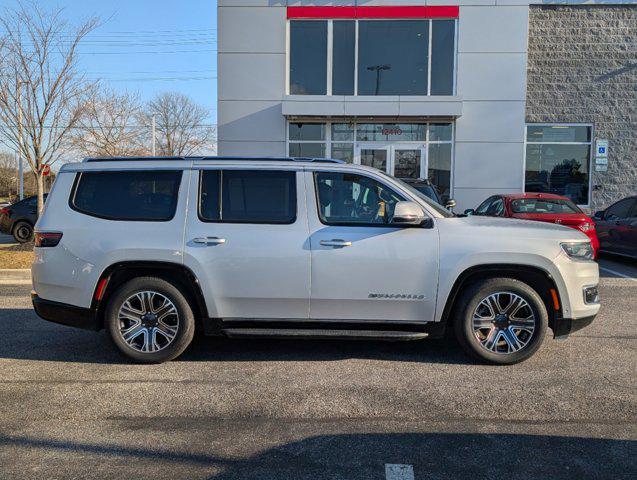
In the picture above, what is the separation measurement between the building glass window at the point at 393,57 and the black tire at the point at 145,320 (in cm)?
1383

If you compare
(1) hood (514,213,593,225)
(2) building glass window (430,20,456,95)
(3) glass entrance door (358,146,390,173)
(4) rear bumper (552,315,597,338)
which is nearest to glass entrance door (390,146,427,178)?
(3) glass entrance door (358,146,390,173)

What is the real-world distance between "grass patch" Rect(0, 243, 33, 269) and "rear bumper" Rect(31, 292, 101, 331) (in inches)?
241

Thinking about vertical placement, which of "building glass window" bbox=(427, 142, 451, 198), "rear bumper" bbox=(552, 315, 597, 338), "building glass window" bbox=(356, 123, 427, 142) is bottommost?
"rear bumper" bbox=(552, 315, 597, 338)

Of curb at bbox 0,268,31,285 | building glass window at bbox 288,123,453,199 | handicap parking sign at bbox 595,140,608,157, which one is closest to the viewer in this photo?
curb at bbox 0,268,31,285

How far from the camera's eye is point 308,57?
58.0 ft

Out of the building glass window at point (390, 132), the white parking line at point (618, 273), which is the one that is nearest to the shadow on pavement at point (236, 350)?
the white parking line at point (618, 273)

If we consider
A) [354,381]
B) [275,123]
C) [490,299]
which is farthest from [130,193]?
[275,123]

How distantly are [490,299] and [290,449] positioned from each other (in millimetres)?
2522

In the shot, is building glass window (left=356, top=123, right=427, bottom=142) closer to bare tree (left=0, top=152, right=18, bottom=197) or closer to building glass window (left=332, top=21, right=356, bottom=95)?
building glass window (left=332, top=21, right=356, bottom=95)

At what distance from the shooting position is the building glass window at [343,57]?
57.6ft

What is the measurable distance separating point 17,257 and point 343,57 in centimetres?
1110

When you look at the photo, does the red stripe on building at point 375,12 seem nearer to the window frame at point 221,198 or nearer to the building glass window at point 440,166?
the building glass window at point 440,166

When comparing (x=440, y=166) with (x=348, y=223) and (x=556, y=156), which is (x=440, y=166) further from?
(x=348, y=223)

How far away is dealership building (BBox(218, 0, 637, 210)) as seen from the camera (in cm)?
1734
